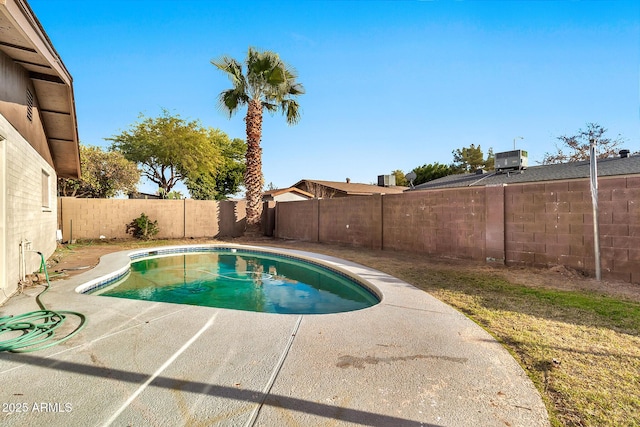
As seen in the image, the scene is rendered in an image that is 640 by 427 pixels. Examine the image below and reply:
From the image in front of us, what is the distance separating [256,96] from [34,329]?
12.5 meters

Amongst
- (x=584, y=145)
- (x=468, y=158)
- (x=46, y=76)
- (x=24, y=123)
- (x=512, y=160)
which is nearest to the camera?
(x=24, y=123)

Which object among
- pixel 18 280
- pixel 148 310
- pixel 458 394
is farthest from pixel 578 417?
pixel 18 280

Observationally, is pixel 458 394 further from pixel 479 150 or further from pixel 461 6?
pixel 479 150

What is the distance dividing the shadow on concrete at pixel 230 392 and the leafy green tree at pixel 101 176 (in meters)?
19.2

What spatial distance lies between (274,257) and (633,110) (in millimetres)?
18449

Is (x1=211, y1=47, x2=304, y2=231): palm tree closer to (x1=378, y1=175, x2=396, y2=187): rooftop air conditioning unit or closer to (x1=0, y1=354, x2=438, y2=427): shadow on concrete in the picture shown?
(x1=0, y1=354, x2=438, y2=427): shadow on concrete

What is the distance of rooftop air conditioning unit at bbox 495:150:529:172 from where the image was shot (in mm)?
14906

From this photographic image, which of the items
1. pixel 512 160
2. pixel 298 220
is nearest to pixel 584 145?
pixel 512 160

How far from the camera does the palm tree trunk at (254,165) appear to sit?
46.3ft

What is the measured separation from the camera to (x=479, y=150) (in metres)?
34.3

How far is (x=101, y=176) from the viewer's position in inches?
750

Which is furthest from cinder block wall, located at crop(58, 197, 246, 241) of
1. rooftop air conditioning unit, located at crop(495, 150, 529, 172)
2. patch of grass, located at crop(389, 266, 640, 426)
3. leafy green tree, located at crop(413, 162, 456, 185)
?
leafy green tree, located at crop(413, 162, 456, 185)

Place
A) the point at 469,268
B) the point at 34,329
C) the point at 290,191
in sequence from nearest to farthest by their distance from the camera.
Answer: the point at 34,329 < the point at 469,268 < the point at 290,191

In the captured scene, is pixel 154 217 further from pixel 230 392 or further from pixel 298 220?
pixel 230 392
